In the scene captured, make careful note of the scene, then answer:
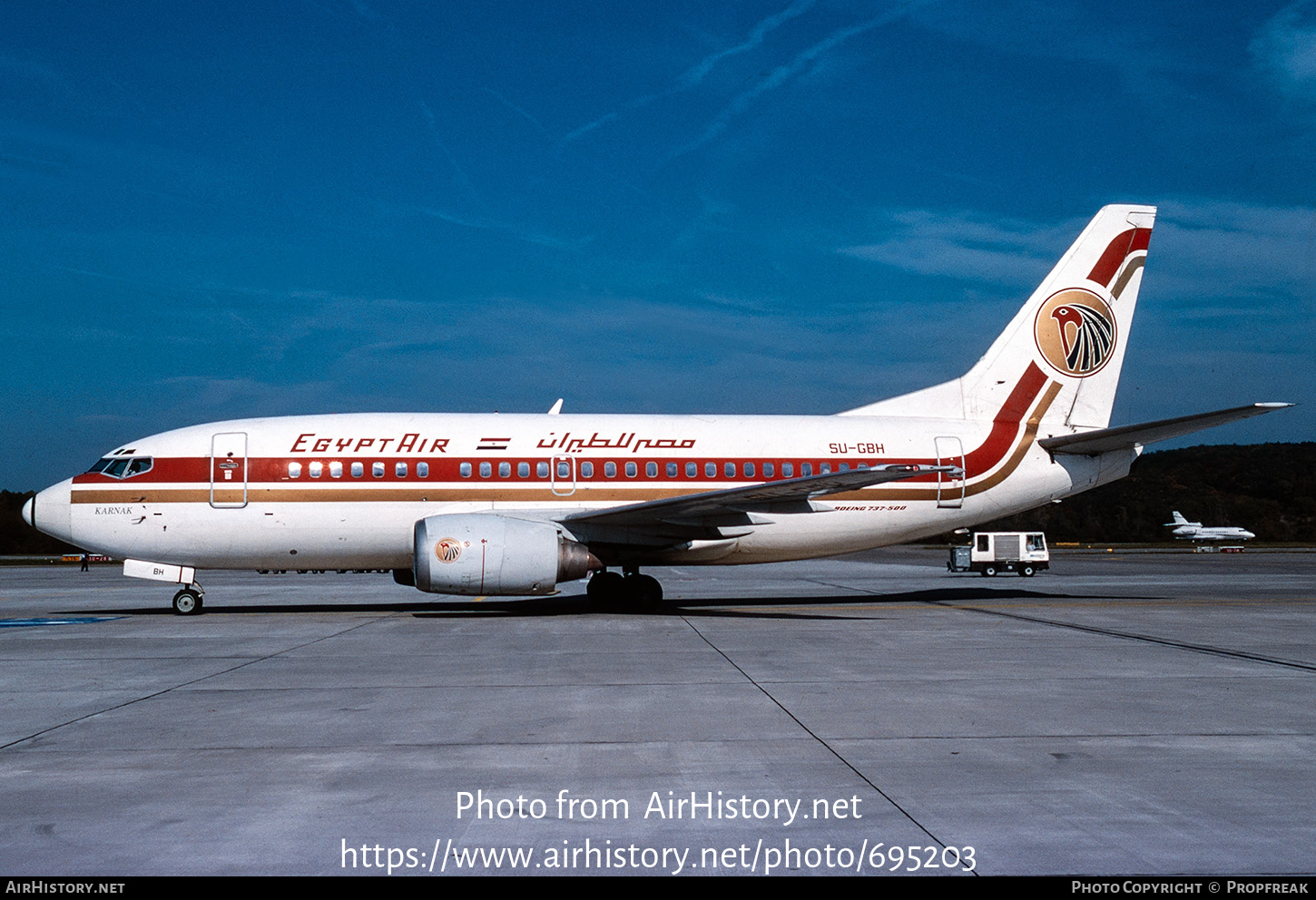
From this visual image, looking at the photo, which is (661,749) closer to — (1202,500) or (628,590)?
(628,590)

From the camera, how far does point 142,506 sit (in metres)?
17.4

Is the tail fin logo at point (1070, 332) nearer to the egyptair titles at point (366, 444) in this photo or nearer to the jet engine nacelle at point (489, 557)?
the jet engine nacelle at point (489, 557)

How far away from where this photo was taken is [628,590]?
19.0 m

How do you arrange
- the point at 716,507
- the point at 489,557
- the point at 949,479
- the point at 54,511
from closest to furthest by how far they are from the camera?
the point at 489,557, the point at 716,507, the point at 54,511, the point at 949,479

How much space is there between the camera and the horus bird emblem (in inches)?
831

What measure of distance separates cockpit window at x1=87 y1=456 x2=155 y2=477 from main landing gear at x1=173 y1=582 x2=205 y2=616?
2384 mm

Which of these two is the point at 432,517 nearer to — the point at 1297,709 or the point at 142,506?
the point at 142,506

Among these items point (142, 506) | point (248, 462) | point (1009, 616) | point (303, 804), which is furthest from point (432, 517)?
point (303, 804)

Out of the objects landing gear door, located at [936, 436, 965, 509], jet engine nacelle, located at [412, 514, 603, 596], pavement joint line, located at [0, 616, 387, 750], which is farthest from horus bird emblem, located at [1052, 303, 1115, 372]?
pavement joint line, located at [0, 616, 387, 750]

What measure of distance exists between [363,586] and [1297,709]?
24259mm

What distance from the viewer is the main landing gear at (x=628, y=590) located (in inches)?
746

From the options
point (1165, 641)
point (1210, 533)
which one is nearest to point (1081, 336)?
point (1165, 641)

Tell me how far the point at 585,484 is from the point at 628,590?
2.32m

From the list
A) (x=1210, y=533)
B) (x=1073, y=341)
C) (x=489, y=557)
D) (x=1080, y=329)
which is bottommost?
(x=1210, y=533)
